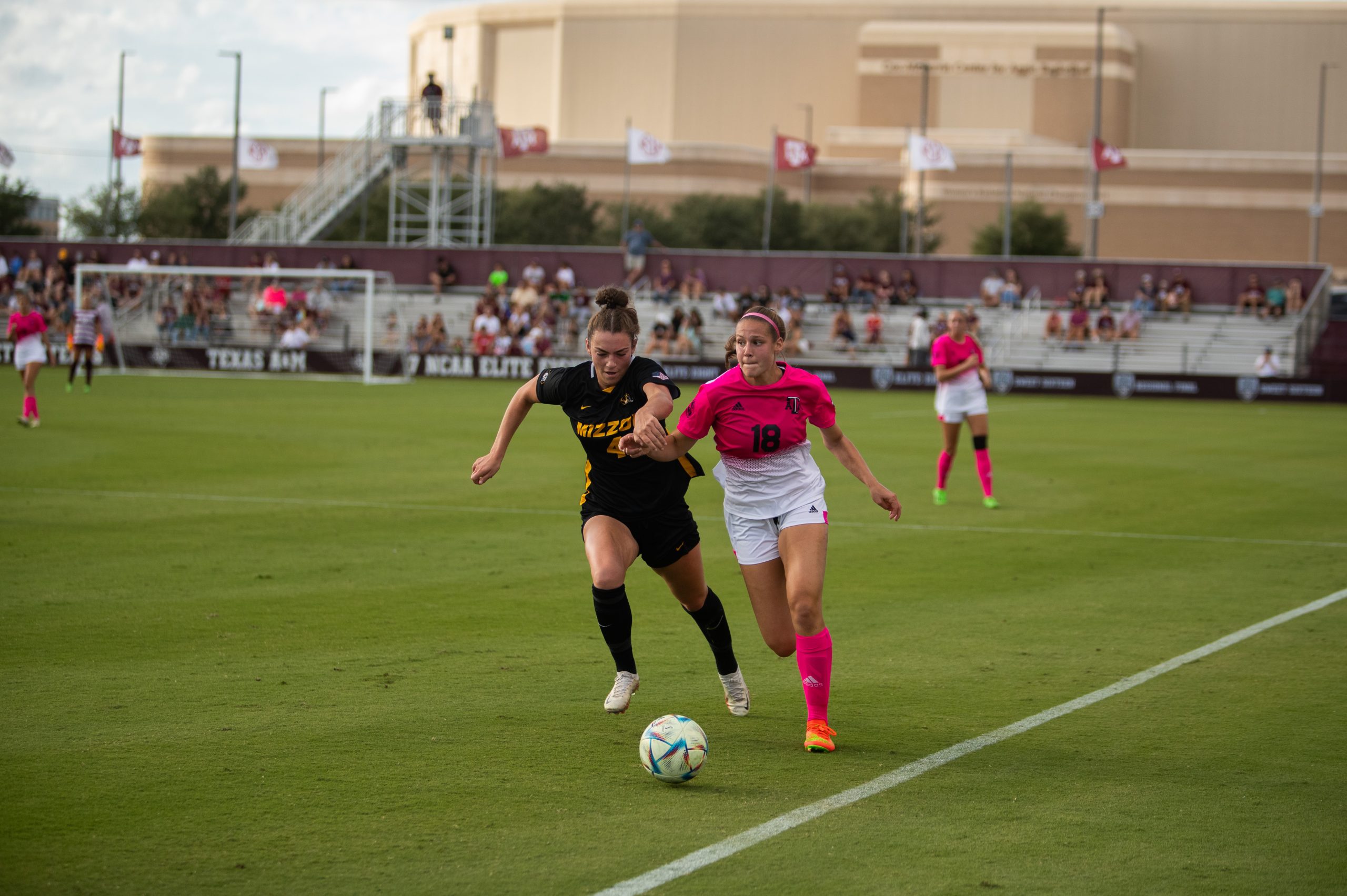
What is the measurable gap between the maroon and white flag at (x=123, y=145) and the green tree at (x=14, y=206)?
16.9 m

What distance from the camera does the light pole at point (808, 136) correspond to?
87250 mm

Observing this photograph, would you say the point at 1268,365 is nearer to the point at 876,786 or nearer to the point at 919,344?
the point at 919,344

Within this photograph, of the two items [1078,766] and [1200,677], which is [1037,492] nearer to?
[1200,677]

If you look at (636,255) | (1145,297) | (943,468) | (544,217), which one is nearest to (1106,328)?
(1145,297)

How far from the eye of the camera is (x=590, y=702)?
23.5 ft

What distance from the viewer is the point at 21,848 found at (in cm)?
494

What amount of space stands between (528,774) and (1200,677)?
4.05m

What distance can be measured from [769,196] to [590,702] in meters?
63.3

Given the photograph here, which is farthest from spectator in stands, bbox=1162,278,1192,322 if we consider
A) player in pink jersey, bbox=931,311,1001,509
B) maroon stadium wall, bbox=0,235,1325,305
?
player in pink jersey, bbox=931,311,1001,509

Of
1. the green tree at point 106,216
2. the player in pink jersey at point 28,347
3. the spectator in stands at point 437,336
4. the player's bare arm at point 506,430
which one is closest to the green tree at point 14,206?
the green tree at point 106,216

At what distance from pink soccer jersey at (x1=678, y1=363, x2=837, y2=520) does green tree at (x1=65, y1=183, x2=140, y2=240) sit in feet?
246

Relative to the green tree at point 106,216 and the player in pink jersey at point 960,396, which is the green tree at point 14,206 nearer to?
the green tree at point 106,216

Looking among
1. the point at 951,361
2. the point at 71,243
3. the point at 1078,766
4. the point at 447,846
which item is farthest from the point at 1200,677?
the point at 71,243

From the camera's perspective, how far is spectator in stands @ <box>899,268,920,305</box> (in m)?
43.5
